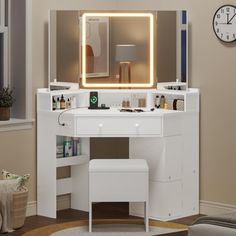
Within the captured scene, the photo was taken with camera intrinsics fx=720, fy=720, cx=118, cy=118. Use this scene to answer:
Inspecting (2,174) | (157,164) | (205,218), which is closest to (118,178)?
(157,164)

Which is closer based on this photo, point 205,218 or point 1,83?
point 205,218

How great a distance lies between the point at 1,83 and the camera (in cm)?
565

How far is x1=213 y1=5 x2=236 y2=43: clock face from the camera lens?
5.41m

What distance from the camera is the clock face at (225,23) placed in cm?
541

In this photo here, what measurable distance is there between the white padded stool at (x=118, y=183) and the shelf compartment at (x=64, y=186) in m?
0.77

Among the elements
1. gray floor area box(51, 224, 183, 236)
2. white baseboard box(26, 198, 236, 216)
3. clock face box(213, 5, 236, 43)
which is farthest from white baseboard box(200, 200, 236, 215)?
clock face box(213, 5, 236, 43)

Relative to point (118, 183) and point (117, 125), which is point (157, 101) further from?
point (118, 183)

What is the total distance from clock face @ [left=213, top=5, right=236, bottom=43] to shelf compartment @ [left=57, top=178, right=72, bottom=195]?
65.9 inches

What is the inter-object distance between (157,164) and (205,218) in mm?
2161

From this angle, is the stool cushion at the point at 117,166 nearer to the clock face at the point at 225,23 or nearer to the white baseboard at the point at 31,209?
the white baseboard at the point at 31,209

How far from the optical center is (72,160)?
18.7ft

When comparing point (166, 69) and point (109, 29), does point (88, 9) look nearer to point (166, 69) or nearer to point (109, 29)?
point (109, 29)

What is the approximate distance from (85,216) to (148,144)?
0.77 m

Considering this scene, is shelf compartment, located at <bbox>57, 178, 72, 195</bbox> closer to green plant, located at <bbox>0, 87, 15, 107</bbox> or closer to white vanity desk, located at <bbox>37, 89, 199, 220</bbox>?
white vanity desk, located at <bbox>37, 89, 199, 220</bbox>
